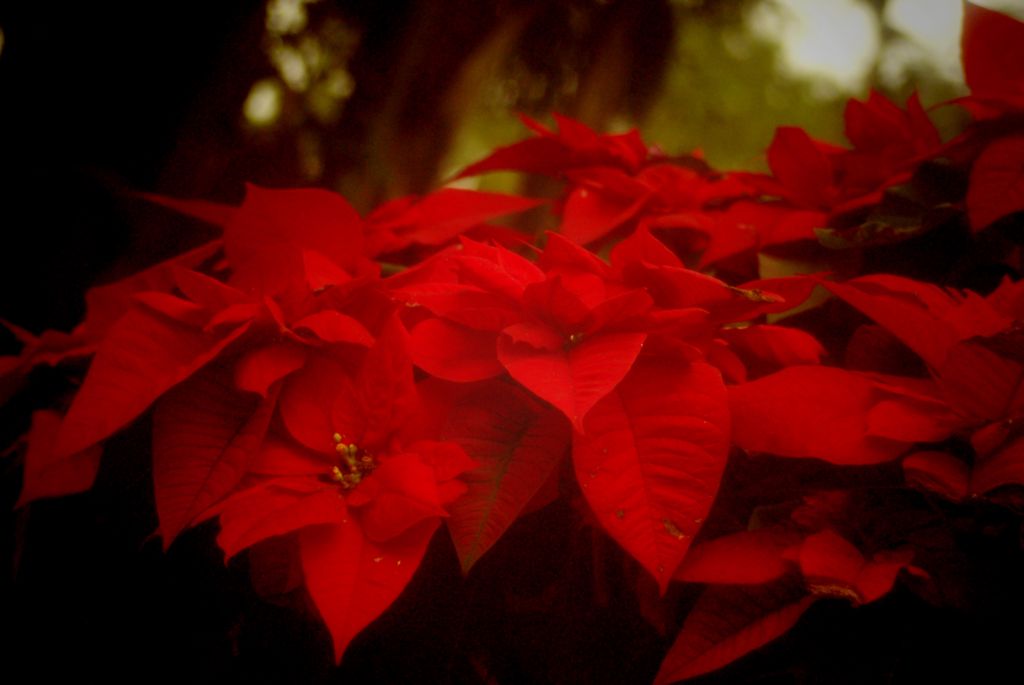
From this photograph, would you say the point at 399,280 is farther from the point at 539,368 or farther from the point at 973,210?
the point at 973,210

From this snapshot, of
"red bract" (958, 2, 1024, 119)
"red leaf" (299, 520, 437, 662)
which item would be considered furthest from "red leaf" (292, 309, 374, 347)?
"red bract" (958, 2, 1024, 119)

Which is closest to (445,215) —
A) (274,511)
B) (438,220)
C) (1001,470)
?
(438,220)

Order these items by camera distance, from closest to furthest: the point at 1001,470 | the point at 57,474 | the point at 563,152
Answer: the point at 1001,470 → the point at 57,474 → the point at 563,152

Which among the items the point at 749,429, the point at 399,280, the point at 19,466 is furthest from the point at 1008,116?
the point at 19,466

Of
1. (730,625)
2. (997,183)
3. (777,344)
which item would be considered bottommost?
(730,625)

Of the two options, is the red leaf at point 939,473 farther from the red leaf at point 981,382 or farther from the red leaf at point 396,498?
the red leaf at point 396,498

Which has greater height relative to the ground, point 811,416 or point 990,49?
point 990,49

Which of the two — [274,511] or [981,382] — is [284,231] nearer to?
[274,511]
